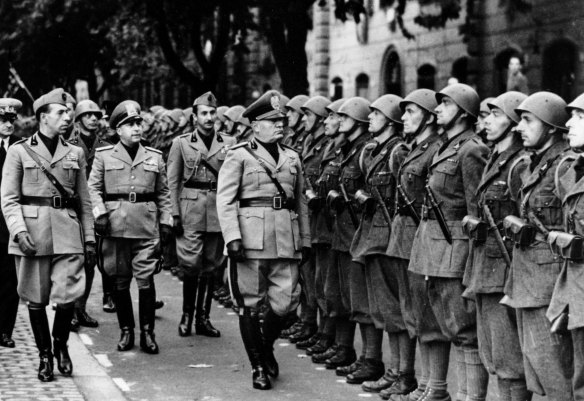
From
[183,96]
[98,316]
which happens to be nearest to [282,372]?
[98,316]

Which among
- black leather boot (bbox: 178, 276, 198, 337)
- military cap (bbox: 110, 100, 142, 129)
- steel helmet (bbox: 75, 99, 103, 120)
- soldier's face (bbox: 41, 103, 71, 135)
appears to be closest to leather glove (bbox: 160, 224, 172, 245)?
black leather boot (bbox: 178, 276, 198, 337)

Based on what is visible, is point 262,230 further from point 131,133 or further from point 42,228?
point 131,133

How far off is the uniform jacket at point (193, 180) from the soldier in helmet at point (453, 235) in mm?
3833

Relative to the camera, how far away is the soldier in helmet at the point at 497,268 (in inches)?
289

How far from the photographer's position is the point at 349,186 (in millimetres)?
9852

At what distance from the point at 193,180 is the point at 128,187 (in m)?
1.31

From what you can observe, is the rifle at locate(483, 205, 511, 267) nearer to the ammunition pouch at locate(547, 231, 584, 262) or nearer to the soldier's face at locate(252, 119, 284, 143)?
the ammunition pouch at locate(547, 231, 584, 262)

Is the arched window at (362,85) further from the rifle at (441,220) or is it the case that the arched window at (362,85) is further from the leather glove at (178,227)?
the rifle at (441,220)

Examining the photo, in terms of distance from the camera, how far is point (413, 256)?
27.1ft

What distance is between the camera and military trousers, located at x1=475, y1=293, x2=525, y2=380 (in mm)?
7336

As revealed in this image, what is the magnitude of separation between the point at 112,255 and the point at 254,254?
6.37 ft

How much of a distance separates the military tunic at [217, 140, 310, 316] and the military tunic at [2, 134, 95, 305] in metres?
1.22

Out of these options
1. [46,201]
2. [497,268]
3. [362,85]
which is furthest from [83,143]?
[362,85]

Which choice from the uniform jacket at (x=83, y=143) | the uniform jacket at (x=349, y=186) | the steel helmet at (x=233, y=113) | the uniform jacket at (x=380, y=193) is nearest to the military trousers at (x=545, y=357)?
the uniform jacket at (x=380, y=193)
